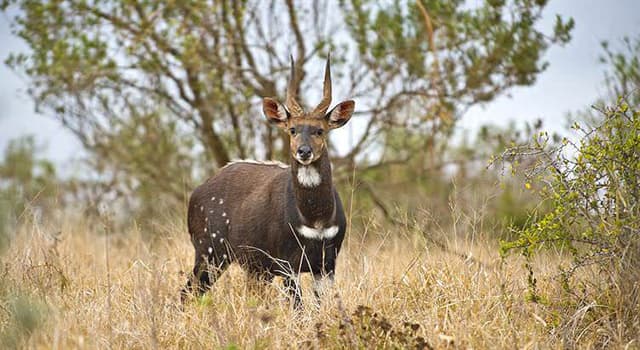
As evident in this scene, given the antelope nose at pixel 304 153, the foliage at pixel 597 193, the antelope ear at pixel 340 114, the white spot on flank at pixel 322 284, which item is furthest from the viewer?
the antelope ear at pixel 340 114

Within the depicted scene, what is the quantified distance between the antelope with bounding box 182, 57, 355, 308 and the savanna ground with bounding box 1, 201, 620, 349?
220 millimetres

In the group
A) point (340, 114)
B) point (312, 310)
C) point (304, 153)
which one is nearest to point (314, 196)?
point (304, 153)

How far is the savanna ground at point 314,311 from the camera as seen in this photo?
507cm

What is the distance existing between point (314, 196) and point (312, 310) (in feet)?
3.57

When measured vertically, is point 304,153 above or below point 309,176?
above

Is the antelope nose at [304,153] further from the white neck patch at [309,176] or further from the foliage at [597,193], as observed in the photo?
the foliage at [597,193]

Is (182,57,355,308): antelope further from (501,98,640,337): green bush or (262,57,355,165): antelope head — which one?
(501,98,640,337): green bush

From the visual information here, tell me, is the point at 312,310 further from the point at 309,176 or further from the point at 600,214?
the point at 600,214

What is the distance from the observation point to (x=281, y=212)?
22.6 ft

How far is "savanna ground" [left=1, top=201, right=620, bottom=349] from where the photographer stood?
5.07 meters

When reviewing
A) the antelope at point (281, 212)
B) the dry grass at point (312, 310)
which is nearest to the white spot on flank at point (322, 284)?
the antelope at point (281, 212)

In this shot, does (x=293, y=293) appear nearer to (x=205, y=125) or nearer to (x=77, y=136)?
(x=205, y=125)

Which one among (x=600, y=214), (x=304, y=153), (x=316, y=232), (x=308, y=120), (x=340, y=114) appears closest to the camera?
(x=600, y=214)

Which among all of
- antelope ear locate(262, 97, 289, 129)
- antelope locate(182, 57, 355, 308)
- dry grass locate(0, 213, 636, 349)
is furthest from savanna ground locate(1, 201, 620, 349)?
antelope ear locate(262, 97, 289, 129)
